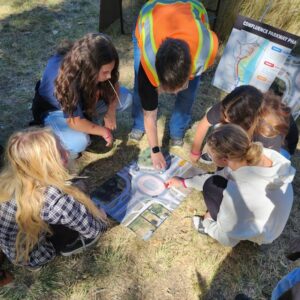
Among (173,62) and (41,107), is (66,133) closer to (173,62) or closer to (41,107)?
(41,107)

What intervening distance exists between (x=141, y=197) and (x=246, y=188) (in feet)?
2.78

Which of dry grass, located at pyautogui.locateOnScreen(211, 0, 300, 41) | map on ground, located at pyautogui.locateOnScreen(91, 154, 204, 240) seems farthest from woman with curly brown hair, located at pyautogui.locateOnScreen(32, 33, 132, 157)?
dry grass, located at pyautogui.locateOnScreen(211, 0, 300, 41)

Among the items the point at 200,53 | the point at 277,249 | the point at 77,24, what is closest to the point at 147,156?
the point at 200,53

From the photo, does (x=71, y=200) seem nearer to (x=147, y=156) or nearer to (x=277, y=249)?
(x=147, y=156)

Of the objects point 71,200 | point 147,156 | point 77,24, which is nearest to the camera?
point 71,200

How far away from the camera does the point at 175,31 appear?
6.25 feet

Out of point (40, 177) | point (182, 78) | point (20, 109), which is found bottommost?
point (20, 109)

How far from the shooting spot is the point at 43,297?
6.04ft

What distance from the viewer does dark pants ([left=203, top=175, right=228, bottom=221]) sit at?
1.97 meters

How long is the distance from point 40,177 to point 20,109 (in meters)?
1.74

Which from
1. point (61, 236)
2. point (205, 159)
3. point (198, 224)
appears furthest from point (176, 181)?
point (61, 236)

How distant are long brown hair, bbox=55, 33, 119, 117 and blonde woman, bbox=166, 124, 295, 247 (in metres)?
0.78

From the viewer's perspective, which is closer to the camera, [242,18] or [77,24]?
[242,18]

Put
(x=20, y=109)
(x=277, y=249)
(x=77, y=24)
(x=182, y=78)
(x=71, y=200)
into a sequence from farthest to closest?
(x=77, y=24)
(x=20, y=109)
(x=277, y=249)
(x=182, y=78)
(x=71, y=200)
